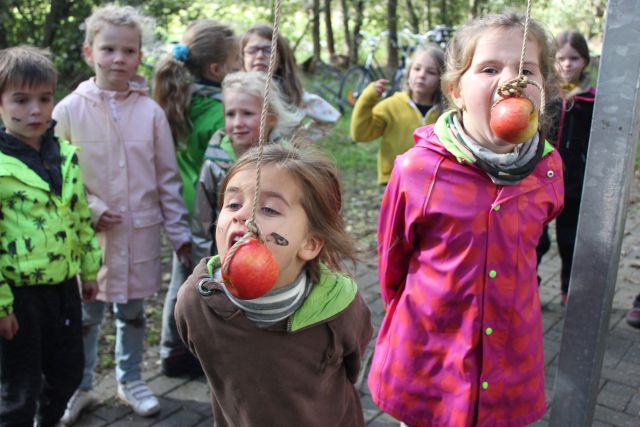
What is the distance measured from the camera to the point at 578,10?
16422 millimetres

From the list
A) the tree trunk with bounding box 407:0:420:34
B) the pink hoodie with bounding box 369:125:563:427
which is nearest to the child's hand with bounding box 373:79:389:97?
the pink hoodie with bounding box 369:125:563:427

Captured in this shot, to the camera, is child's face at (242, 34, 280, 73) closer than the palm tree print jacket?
No

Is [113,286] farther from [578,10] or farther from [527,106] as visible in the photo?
[578,10]

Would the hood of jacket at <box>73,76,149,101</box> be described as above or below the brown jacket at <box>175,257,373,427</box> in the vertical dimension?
above

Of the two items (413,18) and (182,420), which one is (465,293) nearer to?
(182,420)

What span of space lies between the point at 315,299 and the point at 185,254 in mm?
1851

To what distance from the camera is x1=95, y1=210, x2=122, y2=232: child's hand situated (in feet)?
10.3

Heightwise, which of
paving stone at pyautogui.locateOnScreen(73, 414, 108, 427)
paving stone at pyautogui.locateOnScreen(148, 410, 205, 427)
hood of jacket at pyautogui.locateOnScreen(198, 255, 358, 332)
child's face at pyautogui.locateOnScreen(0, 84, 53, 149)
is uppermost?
child's face at pyautogui.locateOnScreen(0, 84, 53, 149)

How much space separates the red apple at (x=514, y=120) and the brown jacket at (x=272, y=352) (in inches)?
23.4

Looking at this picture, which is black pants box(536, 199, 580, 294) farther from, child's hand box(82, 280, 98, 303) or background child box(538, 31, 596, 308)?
child's hand box(82, 280, 98, 303)

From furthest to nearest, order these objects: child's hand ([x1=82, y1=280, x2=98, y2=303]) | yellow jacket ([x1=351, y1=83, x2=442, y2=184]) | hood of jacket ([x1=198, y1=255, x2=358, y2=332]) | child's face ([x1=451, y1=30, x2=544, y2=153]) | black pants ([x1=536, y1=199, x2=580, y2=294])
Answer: black pants ([x1=536, y1=199, x2=580, y2=294]), yellow jacket ([x1=351, y1=83, x2=442, y2=184]), child's hand ([x1=82, y1=280, x2=98, y2=303]), child's face ([x1=451, y1=30, x2=544, y2=153]), hood of jacket ([x1=198, y1=255, x2=358, y2=332])

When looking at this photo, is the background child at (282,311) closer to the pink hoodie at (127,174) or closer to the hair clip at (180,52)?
the pink hoodie at (127,174)

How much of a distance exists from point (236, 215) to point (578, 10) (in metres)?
16.9

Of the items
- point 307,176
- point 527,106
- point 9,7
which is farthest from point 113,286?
point 9,7
